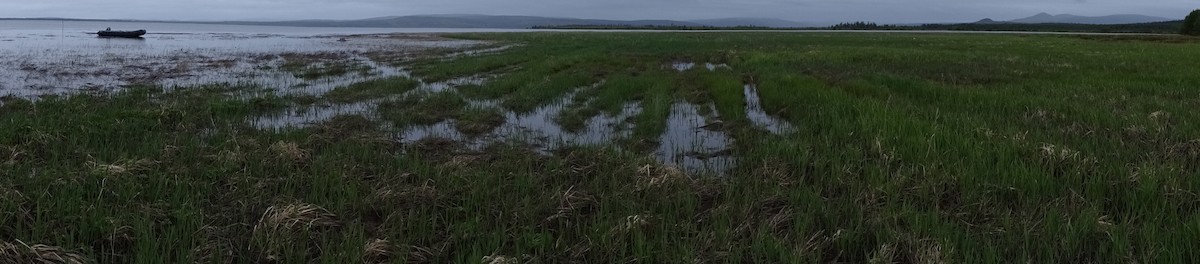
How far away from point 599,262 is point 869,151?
14.6 feet

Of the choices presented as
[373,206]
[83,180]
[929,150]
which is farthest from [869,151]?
[83,180]

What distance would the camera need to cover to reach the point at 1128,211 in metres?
4.86

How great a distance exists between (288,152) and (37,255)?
327 cm

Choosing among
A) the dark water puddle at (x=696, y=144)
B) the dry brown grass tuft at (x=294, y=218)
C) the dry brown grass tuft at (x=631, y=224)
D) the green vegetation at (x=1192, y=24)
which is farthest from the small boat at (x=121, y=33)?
the green vegetation at (x=1192, y=24)

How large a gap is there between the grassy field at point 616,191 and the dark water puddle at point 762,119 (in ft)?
0.86

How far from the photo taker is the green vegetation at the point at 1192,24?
76125 millimetres

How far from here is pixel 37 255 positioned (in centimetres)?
384

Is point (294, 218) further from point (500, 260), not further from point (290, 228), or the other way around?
point (500, 260)

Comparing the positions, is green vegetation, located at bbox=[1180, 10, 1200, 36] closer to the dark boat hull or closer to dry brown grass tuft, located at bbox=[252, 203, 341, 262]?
dry brown grass tuft, located at bbox=[252, 203, 341, 262]

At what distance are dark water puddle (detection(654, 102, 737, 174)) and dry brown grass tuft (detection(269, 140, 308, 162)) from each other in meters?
4.15

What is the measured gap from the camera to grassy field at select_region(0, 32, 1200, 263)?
13.9 feet

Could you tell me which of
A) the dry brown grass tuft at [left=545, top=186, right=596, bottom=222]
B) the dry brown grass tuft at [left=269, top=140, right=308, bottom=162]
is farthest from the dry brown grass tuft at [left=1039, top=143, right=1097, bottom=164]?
the dry brown grass tuft at [left=269, top=140, right=308, bottom=162]

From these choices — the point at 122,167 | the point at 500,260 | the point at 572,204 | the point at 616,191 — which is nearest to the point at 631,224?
the point at 572,204

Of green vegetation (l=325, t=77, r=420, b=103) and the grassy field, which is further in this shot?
green vegetation (l=325, t=77, r=420, b=103)
